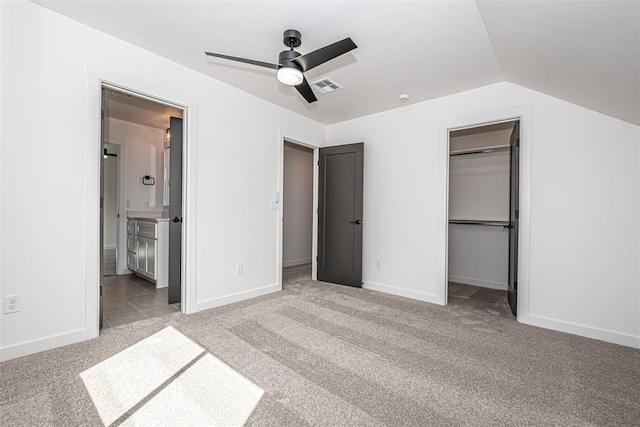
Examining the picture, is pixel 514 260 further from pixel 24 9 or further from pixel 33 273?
pixel 24 9

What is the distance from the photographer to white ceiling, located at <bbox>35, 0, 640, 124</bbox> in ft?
5.80

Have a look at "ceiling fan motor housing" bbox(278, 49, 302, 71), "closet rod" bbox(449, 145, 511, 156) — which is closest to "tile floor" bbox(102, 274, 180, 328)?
"ceiling fan motor housing" bbox(278, 49, 302, 71)

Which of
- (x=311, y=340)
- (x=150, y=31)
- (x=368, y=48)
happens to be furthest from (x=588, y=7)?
(x=150, y=31)

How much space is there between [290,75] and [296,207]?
410 cm

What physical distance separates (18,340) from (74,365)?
496mm

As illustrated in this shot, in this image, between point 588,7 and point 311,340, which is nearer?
point 588,7

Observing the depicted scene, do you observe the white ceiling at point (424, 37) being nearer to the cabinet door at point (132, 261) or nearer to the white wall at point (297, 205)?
the white wall at point (297, 205)

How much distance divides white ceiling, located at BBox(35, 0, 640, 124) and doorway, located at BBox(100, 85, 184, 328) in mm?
693

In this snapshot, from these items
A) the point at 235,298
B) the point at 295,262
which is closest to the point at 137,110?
the point at 235,298

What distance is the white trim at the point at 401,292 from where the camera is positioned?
145 inches

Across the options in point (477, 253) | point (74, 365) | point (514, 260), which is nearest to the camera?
point (74, 365)

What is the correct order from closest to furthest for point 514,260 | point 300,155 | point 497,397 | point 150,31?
point 497,397 < point 150,31 < point 514,260 < point 300,155

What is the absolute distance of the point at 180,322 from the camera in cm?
283

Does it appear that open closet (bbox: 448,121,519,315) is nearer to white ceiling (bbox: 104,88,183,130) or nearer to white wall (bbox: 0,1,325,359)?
white wall (bbox: 0,1,325,359)
